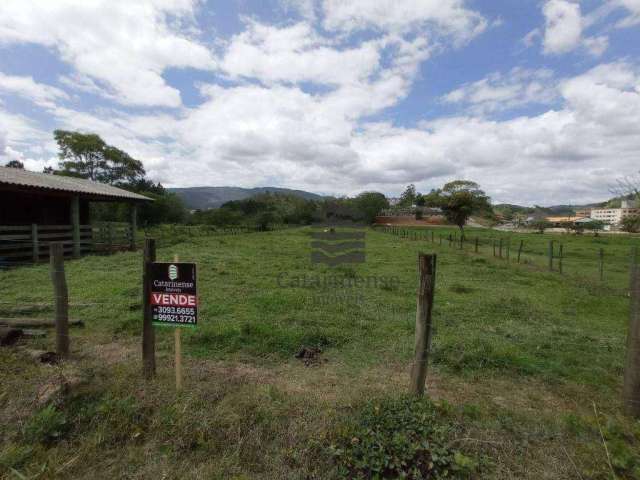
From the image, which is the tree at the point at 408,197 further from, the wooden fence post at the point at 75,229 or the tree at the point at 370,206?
the wooden fence post at the point at 75,229

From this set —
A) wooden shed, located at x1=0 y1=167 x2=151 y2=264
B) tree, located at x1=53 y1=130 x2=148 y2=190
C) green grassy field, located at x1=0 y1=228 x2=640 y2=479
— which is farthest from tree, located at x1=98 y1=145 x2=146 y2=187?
green grassy field, located at x1=0 y1=228 x2=640 y2=479

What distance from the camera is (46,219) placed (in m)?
13.9

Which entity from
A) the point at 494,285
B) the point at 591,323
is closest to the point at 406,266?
the point at 494,285

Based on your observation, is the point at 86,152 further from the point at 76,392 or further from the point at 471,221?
the point at 471,221

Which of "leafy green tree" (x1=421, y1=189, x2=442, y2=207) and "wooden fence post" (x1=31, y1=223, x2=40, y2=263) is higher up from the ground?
"leafy green tree" (x1=421, y1=189, x2=442, y2=207)

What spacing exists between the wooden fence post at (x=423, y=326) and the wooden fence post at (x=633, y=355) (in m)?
1.73

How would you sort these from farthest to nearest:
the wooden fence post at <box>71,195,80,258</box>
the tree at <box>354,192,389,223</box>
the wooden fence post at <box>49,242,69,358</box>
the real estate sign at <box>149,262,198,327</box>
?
1. the tree at <box>354,192,389,223</box>
2. the wooden fence post at <box>71,195,80,258</box>
3. the wooden fence post at <box>49,242,69,358</box>
4. the real estate sign at <box>149,262,198,327</box>

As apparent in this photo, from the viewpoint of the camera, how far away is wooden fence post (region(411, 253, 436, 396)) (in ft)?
9.82

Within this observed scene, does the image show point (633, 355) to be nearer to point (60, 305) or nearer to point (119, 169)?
point (60, 305)

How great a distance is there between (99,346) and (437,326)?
5245 millimetres

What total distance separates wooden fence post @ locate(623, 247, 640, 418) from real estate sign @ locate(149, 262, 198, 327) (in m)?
4.05

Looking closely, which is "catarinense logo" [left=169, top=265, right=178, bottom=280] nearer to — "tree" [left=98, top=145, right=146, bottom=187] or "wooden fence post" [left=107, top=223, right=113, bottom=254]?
"wooden fence post" [left=107, top=223, right=113, bottom=254]

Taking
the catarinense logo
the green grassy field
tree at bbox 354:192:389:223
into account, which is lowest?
the green grassy field

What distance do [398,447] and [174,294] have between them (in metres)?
2.45
